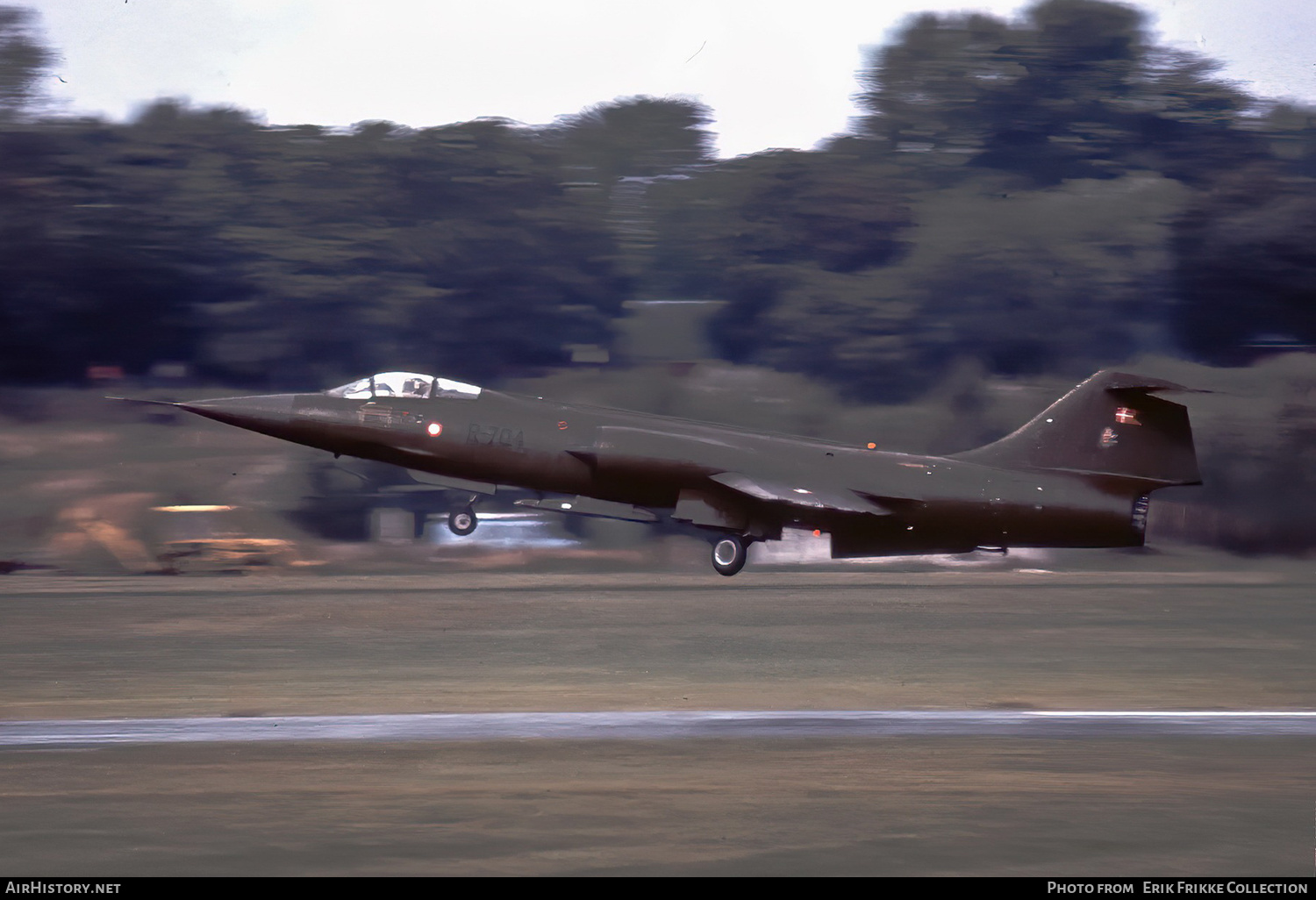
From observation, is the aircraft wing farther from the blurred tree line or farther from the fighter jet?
the blurred tree line

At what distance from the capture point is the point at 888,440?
146ft

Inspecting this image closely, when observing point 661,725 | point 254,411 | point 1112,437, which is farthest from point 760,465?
point 661,725

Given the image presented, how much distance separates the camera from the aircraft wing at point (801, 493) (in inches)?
1128

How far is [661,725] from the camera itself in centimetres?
1770

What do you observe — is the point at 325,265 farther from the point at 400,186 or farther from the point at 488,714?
the point at 488,714

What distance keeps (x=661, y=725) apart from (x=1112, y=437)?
1507cm

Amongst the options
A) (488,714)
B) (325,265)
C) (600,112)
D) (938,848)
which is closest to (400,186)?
(325,265)

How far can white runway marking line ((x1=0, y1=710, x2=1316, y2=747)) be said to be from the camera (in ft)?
55.9

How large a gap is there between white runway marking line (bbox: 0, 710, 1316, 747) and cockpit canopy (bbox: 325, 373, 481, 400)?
11.9 m

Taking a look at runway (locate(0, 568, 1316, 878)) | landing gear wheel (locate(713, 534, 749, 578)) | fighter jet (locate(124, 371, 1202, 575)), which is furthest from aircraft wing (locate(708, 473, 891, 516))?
runway (locate(0, 568, 1316, 878))

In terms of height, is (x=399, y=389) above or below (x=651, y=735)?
above

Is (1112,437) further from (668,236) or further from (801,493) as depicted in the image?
(668,236)

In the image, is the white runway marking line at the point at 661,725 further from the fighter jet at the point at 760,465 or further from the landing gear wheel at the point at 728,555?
the landing gear wheel at the point at 728,555

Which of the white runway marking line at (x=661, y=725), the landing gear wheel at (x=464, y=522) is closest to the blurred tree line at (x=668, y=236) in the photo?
the landing gear wheel at (x=464, y=522)
